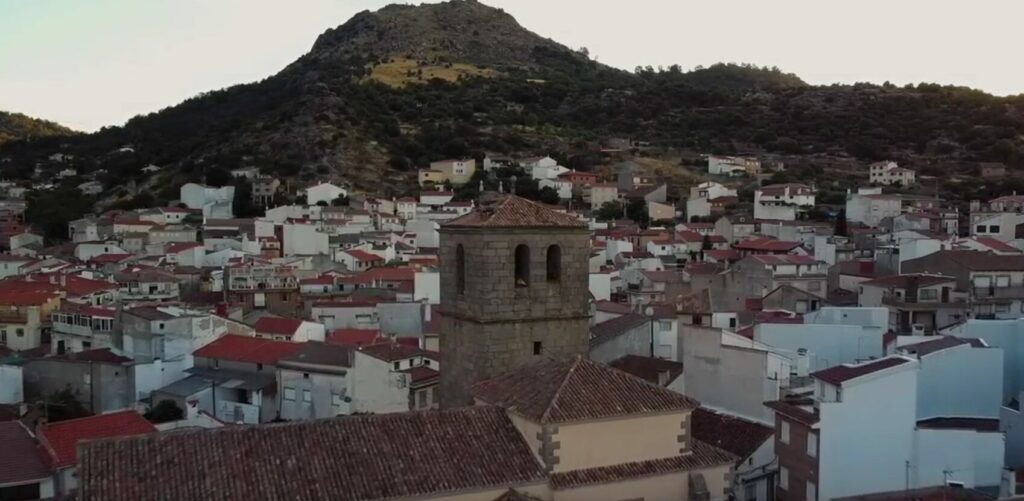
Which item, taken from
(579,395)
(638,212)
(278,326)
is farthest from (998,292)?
(638,212)

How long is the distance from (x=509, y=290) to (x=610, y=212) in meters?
60.1

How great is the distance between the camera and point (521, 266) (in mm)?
14688

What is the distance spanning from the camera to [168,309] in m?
34.2

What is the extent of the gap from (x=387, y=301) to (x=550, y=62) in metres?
119

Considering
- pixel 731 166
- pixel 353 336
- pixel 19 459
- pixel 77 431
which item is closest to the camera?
pixel 19 459

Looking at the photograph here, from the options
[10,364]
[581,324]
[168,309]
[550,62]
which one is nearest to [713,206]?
[168,309]

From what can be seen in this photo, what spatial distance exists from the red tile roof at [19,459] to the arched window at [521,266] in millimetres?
10214

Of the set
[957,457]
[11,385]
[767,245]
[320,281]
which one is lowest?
[11,385]

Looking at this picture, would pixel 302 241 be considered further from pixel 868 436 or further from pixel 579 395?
pixel 579 395

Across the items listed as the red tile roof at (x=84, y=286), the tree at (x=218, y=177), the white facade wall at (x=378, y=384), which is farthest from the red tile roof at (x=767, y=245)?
the tree at (x=218, y=177)

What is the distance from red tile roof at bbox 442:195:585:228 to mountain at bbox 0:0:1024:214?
64517 mm

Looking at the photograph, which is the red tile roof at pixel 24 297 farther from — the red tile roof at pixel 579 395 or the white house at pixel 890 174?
the white house at pixel 890 174

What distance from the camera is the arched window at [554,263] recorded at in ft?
48.2

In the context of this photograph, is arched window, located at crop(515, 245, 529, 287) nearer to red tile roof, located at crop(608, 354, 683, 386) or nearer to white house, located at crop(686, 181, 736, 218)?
red tile roof, located at crop(608, 354, 683, 386)
